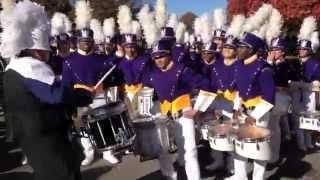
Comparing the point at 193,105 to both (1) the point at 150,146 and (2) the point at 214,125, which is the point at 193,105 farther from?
(1) the point at 150,146

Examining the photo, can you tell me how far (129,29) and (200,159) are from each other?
3.06 metres

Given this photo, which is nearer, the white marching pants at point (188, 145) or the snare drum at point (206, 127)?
the white marching pants at point (188, 145)

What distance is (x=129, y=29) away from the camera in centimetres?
1044

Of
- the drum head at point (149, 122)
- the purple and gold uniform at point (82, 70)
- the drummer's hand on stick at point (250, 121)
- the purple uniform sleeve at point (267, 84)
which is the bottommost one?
the drummer's hand on stick at point (250, 121)

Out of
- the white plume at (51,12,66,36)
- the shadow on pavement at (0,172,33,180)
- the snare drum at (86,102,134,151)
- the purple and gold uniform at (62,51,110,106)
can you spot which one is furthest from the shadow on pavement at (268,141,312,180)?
the white plume at (51,12,66,36)

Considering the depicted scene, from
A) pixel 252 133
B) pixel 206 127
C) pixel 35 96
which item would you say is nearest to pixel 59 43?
pixel 206 127

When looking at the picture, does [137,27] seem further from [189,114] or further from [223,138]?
[223,138]

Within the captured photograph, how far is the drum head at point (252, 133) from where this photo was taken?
579 cm

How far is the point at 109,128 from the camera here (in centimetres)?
582

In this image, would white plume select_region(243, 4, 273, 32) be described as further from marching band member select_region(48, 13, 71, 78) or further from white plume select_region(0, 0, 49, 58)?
white plume select_region(0, 0, 49, 58)

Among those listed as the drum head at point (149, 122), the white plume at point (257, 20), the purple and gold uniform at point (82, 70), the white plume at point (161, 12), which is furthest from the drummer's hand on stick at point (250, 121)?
the white plume at point (161, 12)

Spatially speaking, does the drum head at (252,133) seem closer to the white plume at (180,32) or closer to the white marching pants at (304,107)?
the white marching pants at (304,107)

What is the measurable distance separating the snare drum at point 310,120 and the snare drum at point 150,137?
247 cm

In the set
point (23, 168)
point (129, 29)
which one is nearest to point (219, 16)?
point (129, 29)
